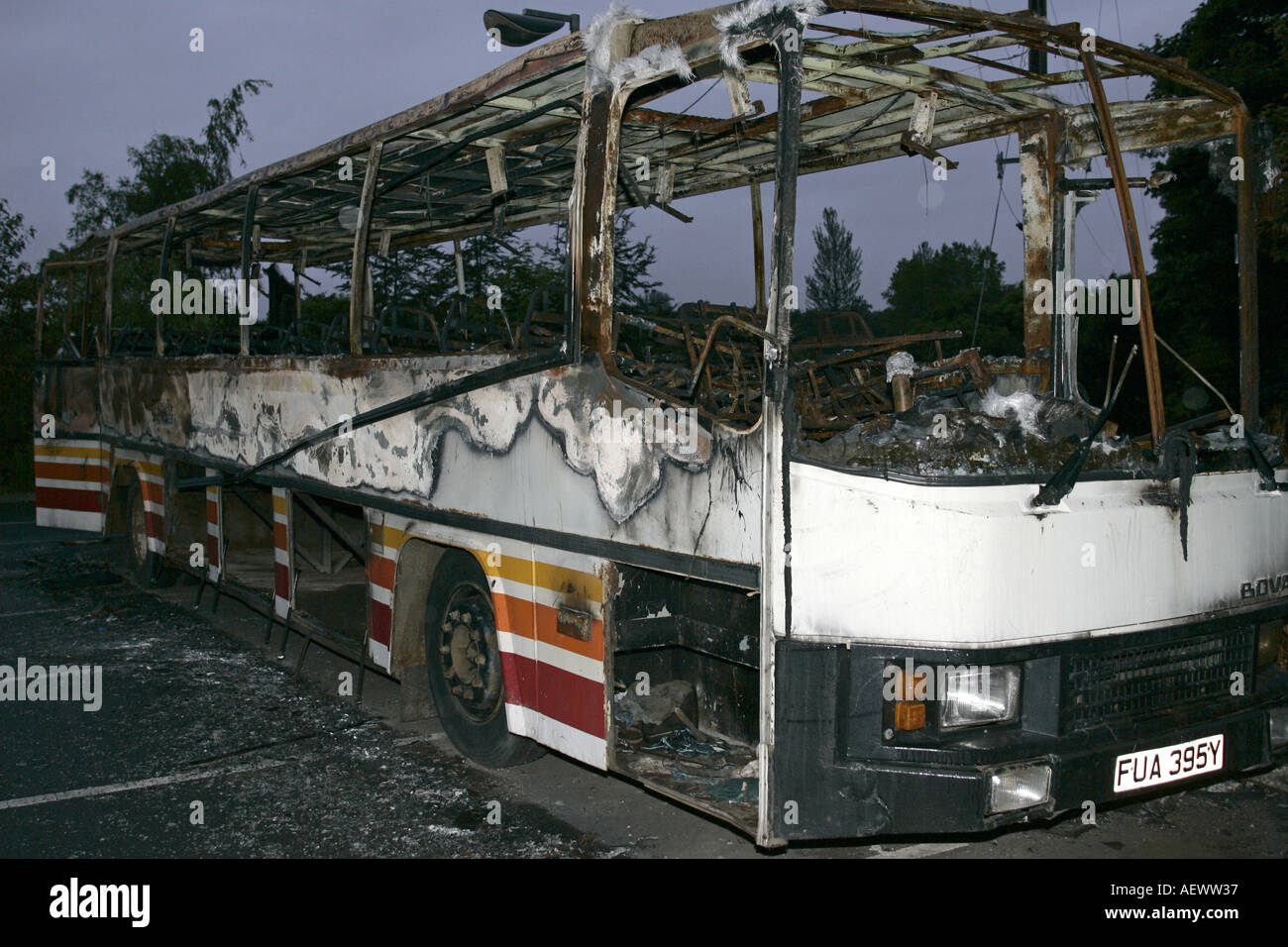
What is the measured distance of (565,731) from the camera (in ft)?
13.7

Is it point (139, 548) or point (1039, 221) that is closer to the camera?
point (1039, 221)

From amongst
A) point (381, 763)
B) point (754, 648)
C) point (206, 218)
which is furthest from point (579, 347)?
point (206, 218)

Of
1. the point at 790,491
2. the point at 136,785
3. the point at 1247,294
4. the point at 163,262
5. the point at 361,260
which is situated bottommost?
the point at 136,785

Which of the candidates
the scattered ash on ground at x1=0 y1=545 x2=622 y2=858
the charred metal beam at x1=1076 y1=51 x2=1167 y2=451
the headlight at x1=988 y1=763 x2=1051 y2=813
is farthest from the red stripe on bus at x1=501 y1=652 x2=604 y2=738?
the charred metal beam at x1=1076 y1=51 x2=1167 y2=451

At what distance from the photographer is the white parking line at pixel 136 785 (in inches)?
186

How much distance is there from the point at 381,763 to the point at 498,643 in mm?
1068

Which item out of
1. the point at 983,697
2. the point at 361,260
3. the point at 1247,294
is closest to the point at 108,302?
the point at 361,260

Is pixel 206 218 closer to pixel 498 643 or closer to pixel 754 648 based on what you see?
pixel 498 643

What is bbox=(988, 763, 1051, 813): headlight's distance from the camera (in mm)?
3234

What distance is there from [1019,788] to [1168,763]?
0.64m

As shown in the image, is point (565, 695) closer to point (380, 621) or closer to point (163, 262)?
point (380, 621)

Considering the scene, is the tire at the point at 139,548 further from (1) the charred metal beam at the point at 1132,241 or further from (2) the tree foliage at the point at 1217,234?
(2) the tree foliage at the point at 1217,234

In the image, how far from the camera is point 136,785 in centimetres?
493

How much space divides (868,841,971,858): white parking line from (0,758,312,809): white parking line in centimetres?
277
